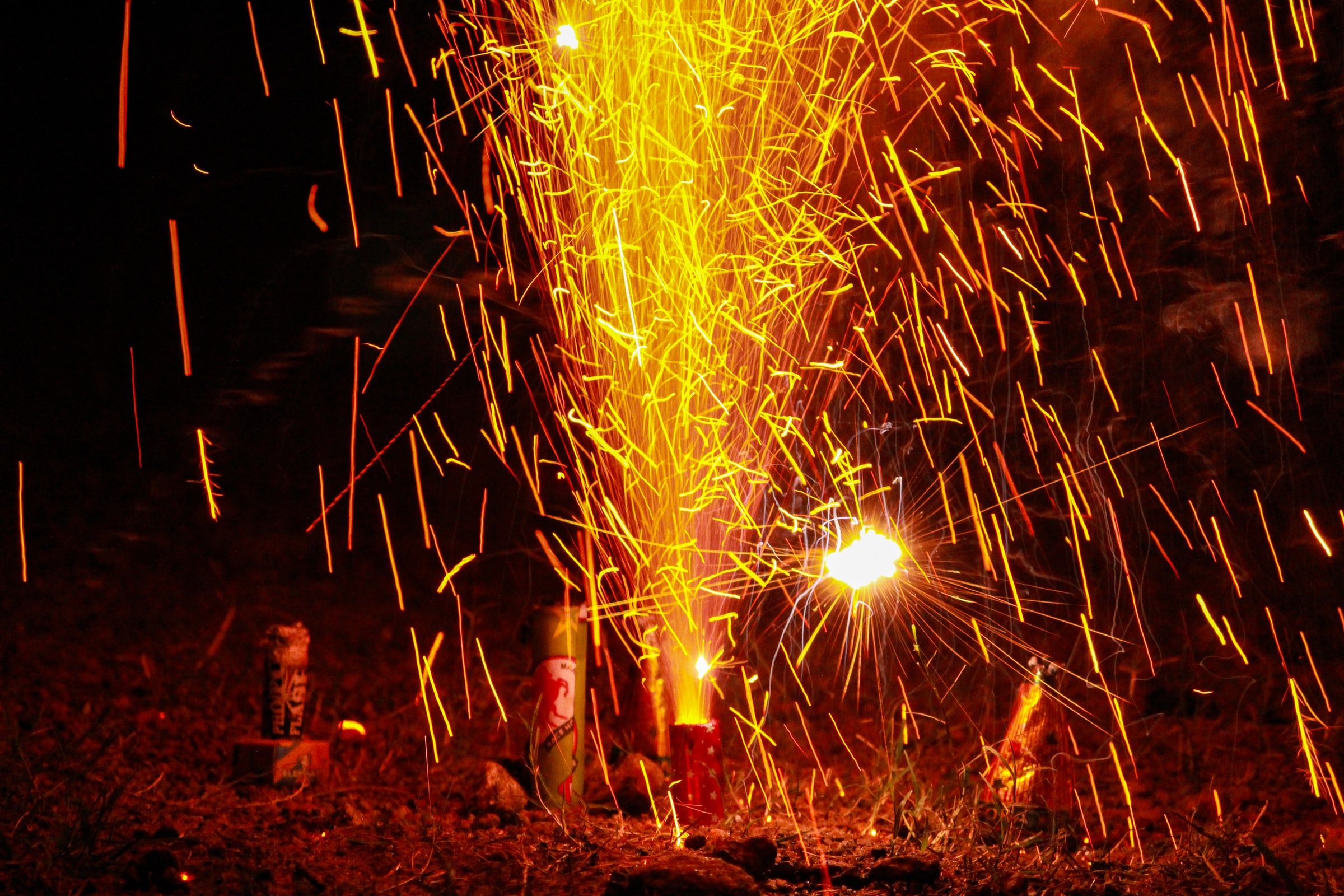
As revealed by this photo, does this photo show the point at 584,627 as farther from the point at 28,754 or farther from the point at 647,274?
the point at 28,754

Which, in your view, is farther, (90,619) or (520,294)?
(520,294)

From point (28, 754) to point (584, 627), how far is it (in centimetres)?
191

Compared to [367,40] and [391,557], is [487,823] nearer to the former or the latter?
[391,557]

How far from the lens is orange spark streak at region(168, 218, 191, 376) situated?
7.26 m

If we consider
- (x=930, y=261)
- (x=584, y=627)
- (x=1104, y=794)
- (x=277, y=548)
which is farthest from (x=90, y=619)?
(x=930, y=261)

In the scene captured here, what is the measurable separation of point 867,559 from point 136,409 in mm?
4841

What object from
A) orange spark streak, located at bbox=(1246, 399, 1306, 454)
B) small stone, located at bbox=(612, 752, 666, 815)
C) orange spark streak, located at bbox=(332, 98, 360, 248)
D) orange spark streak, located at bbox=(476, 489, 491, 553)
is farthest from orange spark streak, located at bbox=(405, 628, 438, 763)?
orange spark streak, located at bbox=(1246, 399, 1306, 454)

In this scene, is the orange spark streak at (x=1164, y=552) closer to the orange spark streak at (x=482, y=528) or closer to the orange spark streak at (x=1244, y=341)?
the orange spark streak at (x=1244, y=341)

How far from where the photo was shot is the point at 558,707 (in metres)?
3.94

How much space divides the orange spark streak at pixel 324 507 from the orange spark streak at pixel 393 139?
2.40 metres

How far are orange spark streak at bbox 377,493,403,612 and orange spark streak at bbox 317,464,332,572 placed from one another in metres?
0.31

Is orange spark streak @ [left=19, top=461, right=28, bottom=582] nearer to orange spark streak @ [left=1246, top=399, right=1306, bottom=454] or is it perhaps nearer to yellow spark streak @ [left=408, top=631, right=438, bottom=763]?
yellow spark streak @ [left=408, top=631, right=438, bottom=763]

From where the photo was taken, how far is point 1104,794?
427 cm

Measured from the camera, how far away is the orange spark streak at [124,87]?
8.12 meters
